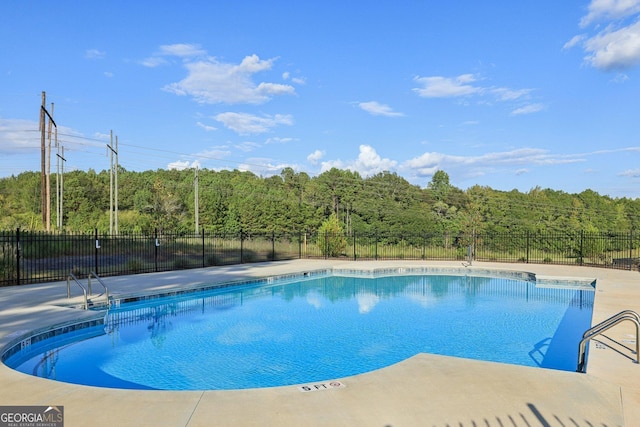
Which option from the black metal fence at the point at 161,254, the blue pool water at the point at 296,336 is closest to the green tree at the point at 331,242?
the black metal fence at the point at 161,254

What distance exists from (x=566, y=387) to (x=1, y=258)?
15060 millimetres

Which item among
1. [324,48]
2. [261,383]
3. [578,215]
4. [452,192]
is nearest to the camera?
[261,383]

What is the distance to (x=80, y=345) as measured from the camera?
7305mm

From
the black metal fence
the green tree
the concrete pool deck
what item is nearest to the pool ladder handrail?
the concrete pool deck

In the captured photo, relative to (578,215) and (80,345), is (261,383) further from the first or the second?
(578,215)

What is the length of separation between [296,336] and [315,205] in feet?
137

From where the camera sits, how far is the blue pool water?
623cm

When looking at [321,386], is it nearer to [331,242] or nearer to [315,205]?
[331,242]

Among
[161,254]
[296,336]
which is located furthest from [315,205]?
[296,336]

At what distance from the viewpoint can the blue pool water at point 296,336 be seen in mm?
6227

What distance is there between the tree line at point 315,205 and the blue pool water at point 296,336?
29060mm

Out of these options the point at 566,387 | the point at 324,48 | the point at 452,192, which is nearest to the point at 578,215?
the point at 452,192

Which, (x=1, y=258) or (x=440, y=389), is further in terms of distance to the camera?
(x=1, y=258)

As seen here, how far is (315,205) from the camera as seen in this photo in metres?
50.1
